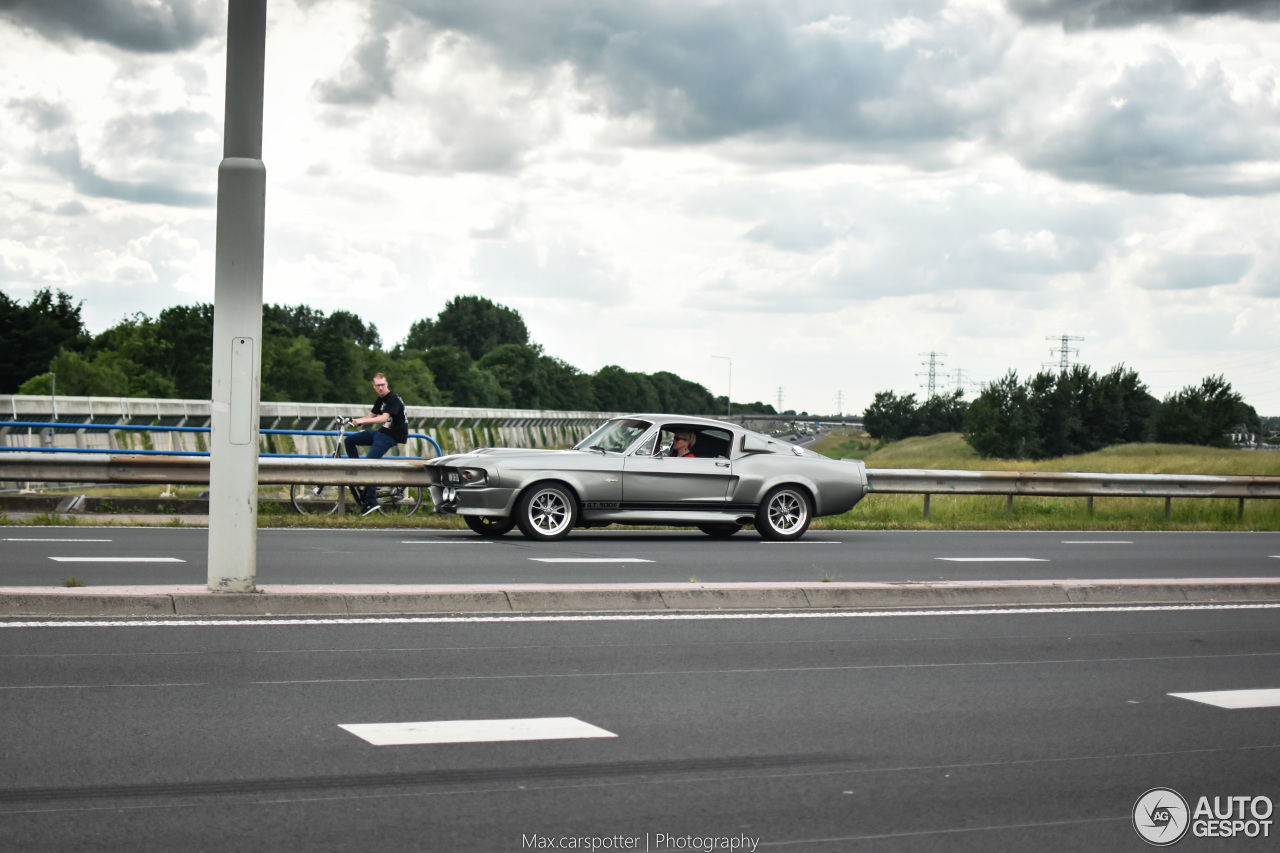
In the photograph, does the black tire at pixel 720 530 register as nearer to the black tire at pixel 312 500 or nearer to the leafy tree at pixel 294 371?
the black tire at pixel 312 500

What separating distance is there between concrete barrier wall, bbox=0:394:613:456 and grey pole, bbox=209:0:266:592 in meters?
13.2

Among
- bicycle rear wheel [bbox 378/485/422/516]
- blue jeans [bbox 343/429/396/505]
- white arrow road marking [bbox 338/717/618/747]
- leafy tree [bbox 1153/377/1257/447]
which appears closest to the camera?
white arrow road marking [bbox 338/717/618/747]

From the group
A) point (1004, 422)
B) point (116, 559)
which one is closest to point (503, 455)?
point (116, 559)

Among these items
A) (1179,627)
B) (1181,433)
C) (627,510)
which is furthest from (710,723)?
(1181,433)

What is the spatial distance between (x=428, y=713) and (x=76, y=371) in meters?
81.1

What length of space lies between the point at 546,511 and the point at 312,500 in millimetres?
5335

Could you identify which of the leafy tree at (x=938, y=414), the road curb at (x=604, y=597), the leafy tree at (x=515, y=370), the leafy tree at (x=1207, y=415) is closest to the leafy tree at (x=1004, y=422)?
the leafy tree at (x=1207, y=415)

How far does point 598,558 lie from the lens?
14.0 metres

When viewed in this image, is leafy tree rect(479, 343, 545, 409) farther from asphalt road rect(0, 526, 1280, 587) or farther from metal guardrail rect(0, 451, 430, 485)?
asphalt road rect(0, 526, 1280, 587)

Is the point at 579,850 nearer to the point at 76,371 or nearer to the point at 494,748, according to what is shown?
the point at 494,748

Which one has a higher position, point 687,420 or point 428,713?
point 687,420

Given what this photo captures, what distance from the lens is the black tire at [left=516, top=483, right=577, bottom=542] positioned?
52.2ft

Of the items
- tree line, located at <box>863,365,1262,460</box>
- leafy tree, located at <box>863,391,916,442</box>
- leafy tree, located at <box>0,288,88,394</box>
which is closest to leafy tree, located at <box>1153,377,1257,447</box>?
tree line, located at <box>863,365,1262,460</box>

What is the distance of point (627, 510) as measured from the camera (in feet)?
53.6
